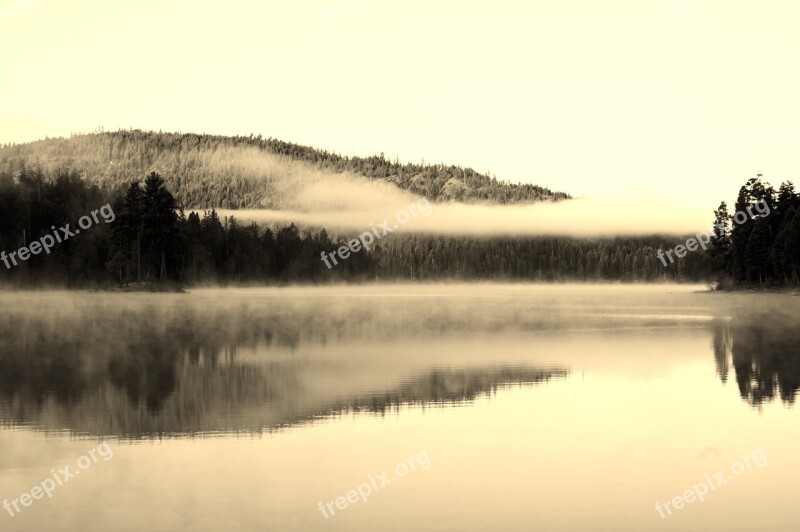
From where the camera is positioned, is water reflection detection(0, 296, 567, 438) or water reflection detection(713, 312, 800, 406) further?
water reflection detection(713, 312, 800, 406)

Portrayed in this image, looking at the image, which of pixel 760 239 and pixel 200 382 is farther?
pixel 760 239

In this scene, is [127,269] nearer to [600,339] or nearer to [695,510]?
[600,339]


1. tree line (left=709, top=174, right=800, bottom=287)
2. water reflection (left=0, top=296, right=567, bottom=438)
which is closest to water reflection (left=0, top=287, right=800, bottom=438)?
water reflection (left=0, top=296, right=567, bottom=438)

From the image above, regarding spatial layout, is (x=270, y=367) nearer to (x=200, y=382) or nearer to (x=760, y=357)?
(x=200, y=382)

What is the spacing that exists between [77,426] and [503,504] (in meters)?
10.2

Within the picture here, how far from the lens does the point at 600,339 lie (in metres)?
44.8

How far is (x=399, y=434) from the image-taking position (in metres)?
20.2

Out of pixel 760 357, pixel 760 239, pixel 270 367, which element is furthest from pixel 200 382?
pixel 760 239

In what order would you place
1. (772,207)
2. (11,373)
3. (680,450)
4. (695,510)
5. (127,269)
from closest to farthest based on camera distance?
1. (695,510)
2. (680,450)
3. (11,373)
4. (127,269)
5. (772,207)

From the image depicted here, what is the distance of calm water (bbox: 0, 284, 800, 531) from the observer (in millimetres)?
14414

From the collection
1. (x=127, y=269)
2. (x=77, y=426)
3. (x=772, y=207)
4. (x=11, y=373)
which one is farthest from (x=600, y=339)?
(x=772, y=207)

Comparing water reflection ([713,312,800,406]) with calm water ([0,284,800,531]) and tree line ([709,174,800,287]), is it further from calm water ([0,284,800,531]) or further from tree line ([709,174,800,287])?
tree line ([709,174,800,287])

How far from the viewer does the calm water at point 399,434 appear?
567 inches

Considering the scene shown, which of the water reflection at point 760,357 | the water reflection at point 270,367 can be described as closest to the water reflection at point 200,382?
the water reflection at point 270,367
